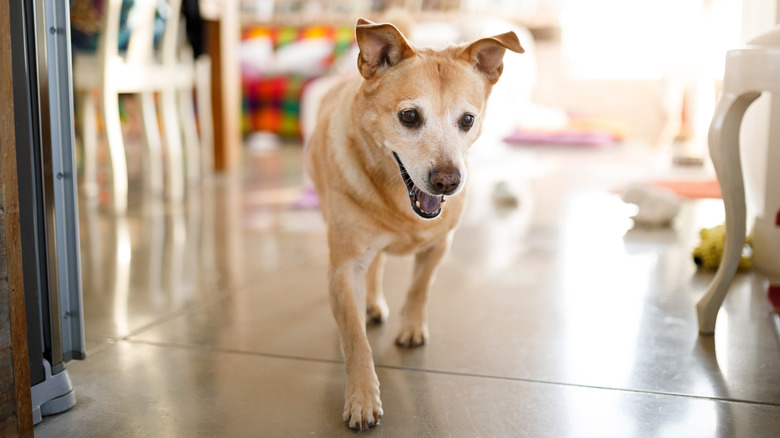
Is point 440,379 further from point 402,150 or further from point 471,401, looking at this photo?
point 402,150

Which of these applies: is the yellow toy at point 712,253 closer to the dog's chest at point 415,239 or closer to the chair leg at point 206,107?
the dog's chest at point 415,239

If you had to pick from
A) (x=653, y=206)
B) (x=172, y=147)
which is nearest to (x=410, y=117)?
(x=653, y=206)

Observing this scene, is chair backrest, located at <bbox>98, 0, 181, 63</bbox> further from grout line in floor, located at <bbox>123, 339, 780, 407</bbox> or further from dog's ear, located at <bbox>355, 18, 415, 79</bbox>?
dog's ear, located at <bbox>355, 18, 415, 79</bbox>

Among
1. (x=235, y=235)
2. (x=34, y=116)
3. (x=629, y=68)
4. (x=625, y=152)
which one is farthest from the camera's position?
(x=629, y=68)

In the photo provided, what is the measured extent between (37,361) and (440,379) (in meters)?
0.76

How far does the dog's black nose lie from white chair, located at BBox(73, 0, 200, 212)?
243 cm

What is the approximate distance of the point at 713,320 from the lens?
1754 mm

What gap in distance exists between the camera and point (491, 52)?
157 centimetres

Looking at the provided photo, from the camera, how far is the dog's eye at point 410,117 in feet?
4.76

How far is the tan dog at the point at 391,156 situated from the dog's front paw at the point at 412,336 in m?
0.19

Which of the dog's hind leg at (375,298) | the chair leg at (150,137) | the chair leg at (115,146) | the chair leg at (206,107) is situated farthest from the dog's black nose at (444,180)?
the chair leg at (206,107)

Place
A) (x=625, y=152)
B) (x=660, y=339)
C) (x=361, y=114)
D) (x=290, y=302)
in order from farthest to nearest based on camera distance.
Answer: (x=625, y=152)
(x=290, y=302)
(x=660, y=339)
(x=361, y=114)

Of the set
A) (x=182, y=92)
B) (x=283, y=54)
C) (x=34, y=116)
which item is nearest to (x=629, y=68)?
(x=283, y=54)

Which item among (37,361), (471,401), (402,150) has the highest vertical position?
(402,150)
